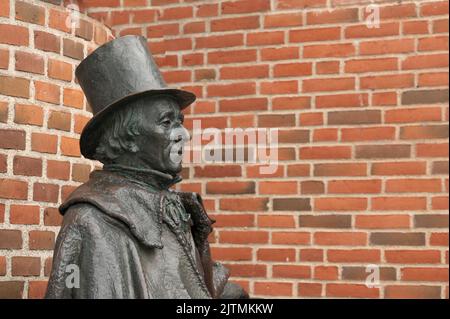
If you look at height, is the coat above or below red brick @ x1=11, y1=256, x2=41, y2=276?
above

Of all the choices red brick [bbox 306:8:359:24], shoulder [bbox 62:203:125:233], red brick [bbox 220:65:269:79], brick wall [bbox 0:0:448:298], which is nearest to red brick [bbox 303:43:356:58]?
brick wall [bbox 0:0:448:298]

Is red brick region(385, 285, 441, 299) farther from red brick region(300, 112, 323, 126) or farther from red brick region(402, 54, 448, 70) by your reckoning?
red brick region(402, 54, 448, 70)

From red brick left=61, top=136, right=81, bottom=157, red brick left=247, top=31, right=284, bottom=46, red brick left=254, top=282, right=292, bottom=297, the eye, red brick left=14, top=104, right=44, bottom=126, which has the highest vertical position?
red brick left=247, top=31, right=284, bottom=46

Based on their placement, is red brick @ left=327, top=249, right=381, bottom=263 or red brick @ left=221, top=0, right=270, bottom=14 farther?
red brick @ left=221, top=0, right=270, bottom=14

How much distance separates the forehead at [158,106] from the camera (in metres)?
2.84

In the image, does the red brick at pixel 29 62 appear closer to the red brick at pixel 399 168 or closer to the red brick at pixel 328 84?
the red brick at pixel 328 84

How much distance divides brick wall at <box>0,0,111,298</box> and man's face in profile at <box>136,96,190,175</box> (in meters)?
0.60

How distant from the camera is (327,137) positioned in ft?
13.9

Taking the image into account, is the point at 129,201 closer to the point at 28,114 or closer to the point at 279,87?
the point at 28,114

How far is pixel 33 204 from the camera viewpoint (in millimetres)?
3264

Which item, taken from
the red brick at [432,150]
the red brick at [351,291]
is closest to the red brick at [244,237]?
the red brick at [351,291]

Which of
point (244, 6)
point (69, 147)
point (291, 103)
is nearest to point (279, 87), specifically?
point (291, 103)

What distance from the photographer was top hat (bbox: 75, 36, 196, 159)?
2.81 m
